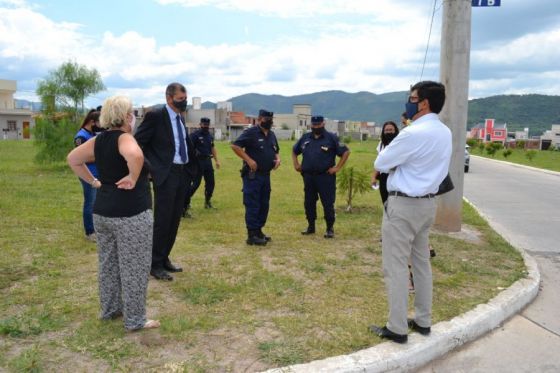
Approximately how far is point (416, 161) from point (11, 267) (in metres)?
4.59

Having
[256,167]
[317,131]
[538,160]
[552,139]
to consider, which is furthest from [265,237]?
[552,139]

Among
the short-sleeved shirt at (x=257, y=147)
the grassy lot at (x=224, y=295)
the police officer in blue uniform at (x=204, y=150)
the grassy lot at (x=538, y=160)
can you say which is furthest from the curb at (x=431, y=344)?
the grassy lot at (x=538, y=160)

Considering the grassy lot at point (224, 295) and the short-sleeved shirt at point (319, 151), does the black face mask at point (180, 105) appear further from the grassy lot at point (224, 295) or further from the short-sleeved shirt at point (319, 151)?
the short-sleeved shirt at point (319, 151)

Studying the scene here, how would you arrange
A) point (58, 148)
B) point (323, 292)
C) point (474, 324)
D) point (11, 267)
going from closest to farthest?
point (474, 324), point (323, 292), point (11, 267), point (58, 148)

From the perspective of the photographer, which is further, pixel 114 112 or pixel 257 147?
pixel 257 147

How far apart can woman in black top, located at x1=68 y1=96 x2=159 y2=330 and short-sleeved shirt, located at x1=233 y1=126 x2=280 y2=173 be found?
309 centimetres

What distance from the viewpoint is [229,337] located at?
374 centimetres

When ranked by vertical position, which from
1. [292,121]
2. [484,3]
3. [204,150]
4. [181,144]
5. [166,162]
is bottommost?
[204,150]

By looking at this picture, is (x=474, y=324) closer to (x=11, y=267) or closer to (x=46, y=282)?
(x=46, y=282)

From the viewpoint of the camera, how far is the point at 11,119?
6688 cm

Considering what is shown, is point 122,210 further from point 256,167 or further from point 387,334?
point 256,167

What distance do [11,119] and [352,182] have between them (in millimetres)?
68863

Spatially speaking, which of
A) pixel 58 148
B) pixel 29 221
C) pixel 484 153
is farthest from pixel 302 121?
pixel 29 221

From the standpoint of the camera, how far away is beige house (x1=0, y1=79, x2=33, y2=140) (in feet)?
212
